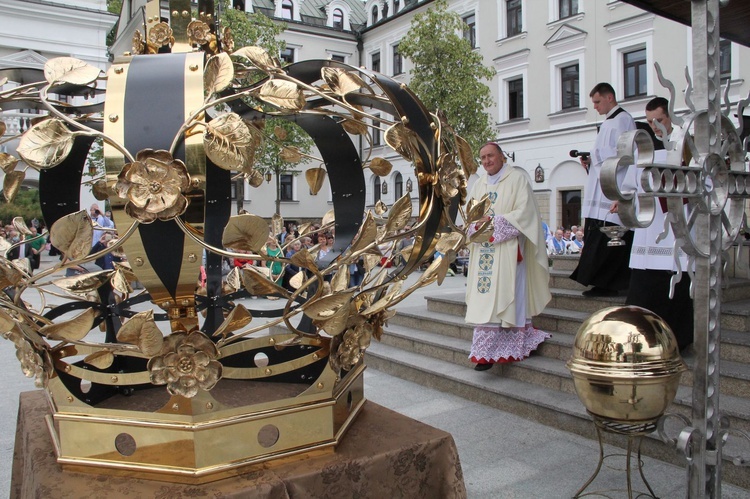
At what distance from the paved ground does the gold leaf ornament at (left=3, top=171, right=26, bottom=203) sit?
1.84 metres

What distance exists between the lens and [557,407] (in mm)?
3814

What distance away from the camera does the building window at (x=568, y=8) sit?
20.1m

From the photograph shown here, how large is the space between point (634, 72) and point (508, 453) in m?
17.9

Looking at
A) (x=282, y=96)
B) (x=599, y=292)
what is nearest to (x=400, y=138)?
(x=282, y=96)

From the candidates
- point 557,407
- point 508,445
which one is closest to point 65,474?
point 508,445

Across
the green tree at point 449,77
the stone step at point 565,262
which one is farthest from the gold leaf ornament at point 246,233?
the green tree at point 449,77

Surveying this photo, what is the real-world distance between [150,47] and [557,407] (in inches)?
125

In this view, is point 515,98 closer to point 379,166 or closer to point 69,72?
point 379,166

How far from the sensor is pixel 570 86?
20.6 meters

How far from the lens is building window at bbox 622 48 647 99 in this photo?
1819cm

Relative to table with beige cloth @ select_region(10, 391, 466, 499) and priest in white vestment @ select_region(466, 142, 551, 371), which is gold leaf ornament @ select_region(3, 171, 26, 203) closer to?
table with beige cloth @ select_region(10, 391, 466, 499)

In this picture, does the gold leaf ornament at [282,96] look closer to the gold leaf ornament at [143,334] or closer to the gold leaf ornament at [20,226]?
the gold leaf ornament at [143,334]

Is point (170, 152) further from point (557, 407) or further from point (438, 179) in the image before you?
point (557, 407)

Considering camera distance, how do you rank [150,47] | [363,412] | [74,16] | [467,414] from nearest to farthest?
[150,47], [363,412], [467,414], [74,16]
